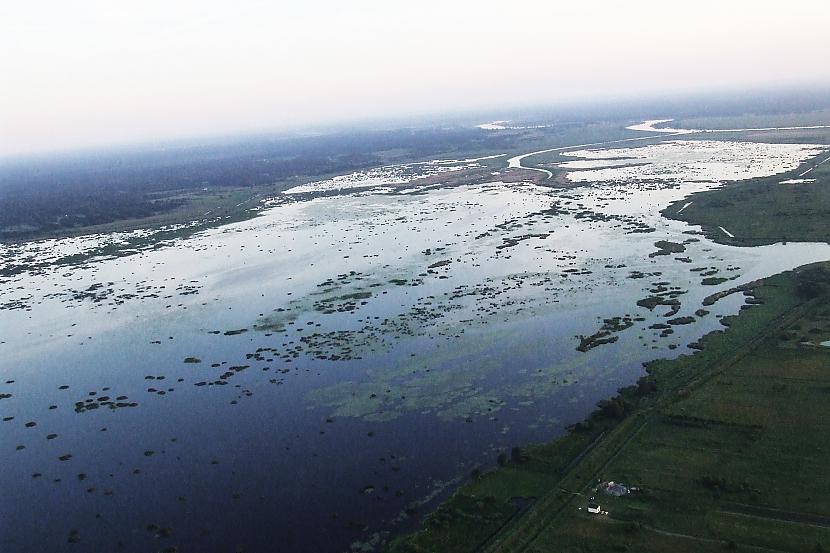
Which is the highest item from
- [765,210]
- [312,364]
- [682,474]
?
[765,210]

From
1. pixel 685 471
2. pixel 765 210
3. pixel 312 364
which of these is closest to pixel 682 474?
pixel 685 471

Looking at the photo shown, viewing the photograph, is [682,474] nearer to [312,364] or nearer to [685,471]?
[685,471]

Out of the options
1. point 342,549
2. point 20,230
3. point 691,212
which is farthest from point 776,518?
point 20,230

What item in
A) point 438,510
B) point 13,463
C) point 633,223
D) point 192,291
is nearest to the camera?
point 438,510

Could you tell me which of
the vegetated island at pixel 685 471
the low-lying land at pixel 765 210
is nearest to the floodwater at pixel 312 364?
the vegetated island at pixel 685 471

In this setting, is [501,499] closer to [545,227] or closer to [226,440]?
[226,440]

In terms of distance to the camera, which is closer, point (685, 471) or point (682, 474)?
point (682, 474)
